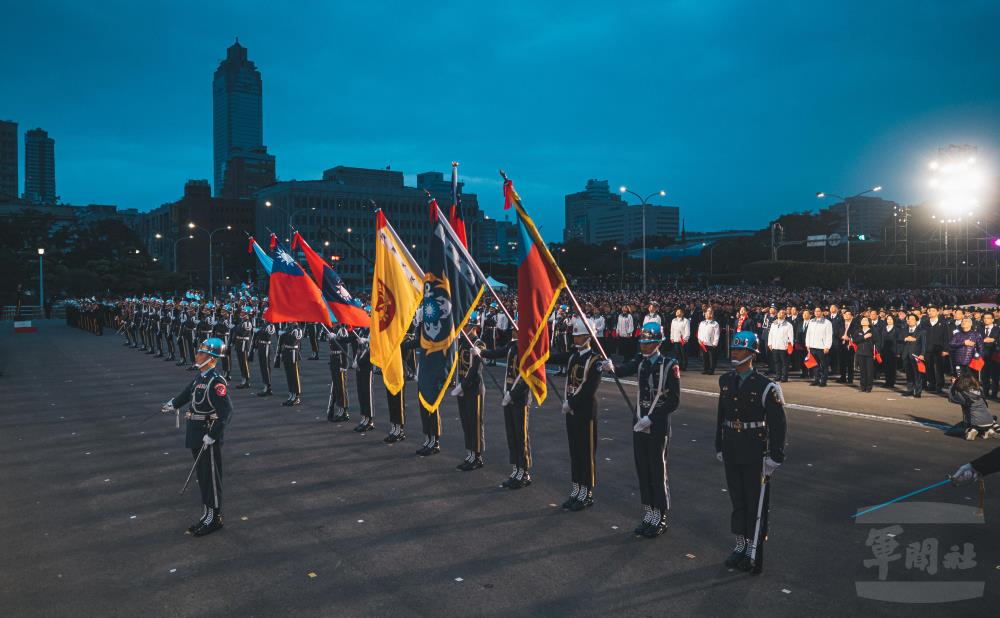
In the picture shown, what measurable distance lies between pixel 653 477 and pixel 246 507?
15.3ft

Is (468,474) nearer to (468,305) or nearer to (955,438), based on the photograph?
(468,305)

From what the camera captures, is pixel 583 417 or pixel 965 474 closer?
pixel 965 474

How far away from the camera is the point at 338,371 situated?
13.2 m

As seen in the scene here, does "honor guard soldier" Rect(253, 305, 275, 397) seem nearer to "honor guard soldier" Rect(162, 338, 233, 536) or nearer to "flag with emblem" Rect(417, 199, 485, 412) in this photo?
"flag with emblem" Rect(417, 199, 485, 412)

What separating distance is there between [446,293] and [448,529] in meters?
Answer: 3.51

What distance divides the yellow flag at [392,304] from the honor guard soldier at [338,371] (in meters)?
2.64

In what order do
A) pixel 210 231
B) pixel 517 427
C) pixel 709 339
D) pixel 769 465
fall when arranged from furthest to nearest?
pixel 210 231
pixel 709 339
pixel 517 427
pixel 769 465

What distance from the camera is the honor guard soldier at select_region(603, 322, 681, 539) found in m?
6.93

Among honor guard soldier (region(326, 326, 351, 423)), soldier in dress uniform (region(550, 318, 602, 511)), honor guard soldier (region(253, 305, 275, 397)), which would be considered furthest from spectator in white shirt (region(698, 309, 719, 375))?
soldier in dress uniform (region(550, 318, 602, 511))

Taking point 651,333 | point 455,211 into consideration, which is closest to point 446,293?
point 455,211

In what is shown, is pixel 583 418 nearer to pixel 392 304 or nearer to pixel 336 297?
pixel 392 304

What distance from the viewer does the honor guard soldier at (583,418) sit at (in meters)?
7.84

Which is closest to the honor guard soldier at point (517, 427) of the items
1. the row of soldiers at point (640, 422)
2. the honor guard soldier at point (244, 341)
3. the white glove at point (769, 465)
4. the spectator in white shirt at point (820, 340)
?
the row of soldiers at point (640, 422)

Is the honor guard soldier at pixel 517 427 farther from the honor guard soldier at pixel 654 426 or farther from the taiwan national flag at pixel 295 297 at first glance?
the taiwan national flag at pixel 295 297
